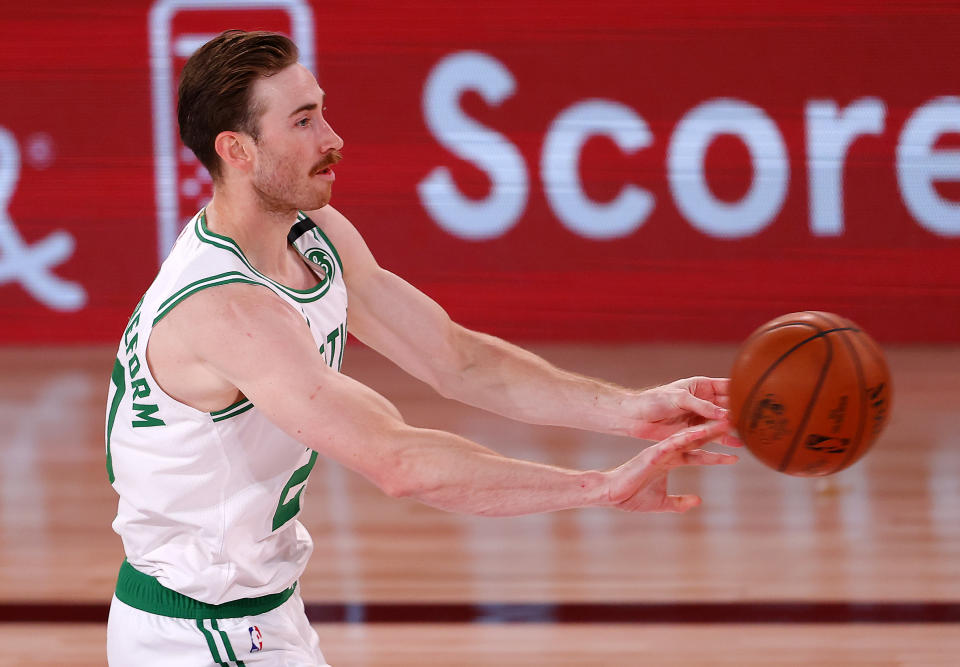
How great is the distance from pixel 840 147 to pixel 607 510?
3226 millimetres

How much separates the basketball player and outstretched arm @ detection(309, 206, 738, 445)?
58 millimetres

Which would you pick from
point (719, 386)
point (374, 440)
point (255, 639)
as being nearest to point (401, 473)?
point (374, 440)

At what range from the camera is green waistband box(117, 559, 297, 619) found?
2.37 meters

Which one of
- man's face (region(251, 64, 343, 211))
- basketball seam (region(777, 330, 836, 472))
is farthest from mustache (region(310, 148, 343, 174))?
basketball seam (region(777, 330, 836, 472))

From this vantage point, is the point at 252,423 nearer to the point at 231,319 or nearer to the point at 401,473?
the point at 231,319

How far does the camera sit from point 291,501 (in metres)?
2.45

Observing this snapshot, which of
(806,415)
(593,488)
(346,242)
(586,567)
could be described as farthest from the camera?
(586,567)

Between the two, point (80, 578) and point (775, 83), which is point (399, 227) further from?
point (80, 578)

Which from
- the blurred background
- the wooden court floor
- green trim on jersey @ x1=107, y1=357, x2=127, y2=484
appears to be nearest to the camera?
green trim on jersey @ x1=107, y1=357, x2=127, y2=484

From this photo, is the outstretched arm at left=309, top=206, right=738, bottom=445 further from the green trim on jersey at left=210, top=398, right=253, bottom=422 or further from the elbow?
the elbow

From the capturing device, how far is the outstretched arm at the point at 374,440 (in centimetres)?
209

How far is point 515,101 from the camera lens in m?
7.35

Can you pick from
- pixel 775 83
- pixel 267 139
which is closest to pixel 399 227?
pixel 775 83

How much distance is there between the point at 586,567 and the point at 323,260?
6.58 ft
